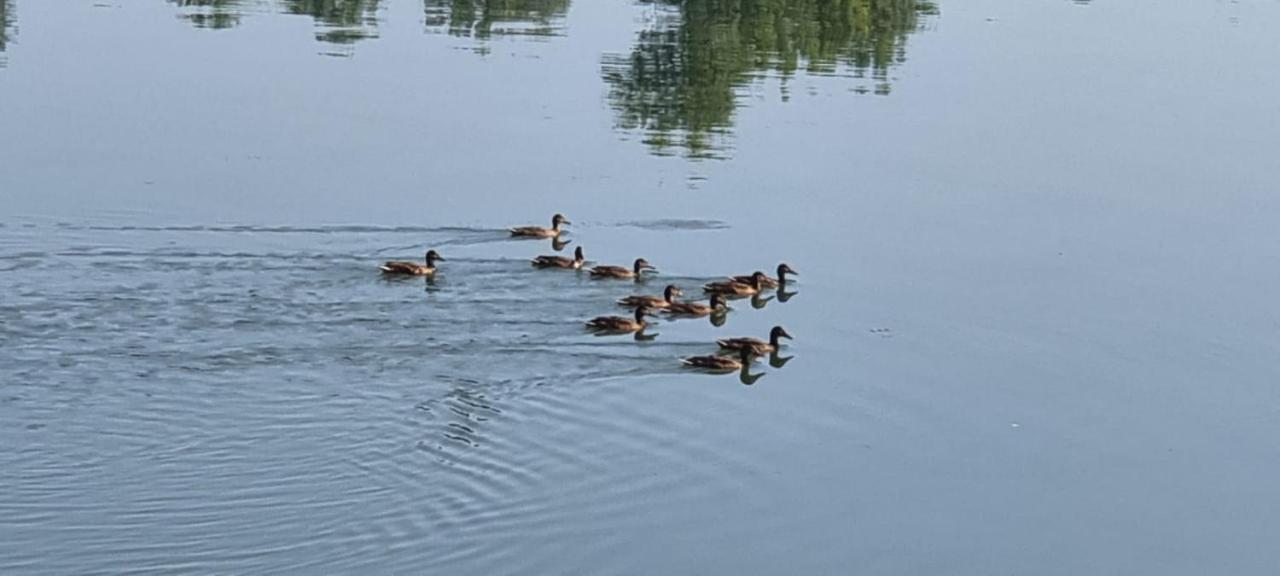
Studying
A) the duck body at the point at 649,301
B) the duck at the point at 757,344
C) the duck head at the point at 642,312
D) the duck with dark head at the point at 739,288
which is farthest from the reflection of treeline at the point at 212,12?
the duck at the point at 757,344

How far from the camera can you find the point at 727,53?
36.3 meters

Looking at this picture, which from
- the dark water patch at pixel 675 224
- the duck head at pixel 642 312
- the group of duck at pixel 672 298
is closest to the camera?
the group of duck at pixel 672 298

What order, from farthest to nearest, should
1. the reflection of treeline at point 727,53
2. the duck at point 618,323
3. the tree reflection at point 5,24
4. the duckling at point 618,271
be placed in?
the tree reflection at point 5,24 → the reflection of treeline at point 727,53 → the duckling at point 618,271 → the duck at point 618,323

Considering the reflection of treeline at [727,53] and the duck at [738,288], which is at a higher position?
the reflection of treeline at [727,53]

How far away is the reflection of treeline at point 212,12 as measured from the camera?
37188mm

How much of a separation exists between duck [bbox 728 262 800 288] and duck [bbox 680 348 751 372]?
2063 millimetres

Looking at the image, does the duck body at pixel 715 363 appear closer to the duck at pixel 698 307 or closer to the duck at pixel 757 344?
the duck at pixel 757 344

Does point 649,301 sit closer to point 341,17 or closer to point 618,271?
point 618,271

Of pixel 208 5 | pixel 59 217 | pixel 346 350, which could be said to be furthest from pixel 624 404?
pixel 208 5

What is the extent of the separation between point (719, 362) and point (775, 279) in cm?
290

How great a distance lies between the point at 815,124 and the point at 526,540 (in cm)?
1629

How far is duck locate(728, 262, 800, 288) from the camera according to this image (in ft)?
72.1

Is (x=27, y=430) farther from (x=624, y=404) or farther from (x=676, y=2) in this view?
(x=676, y=2)

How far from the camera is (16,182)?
78.5ft
